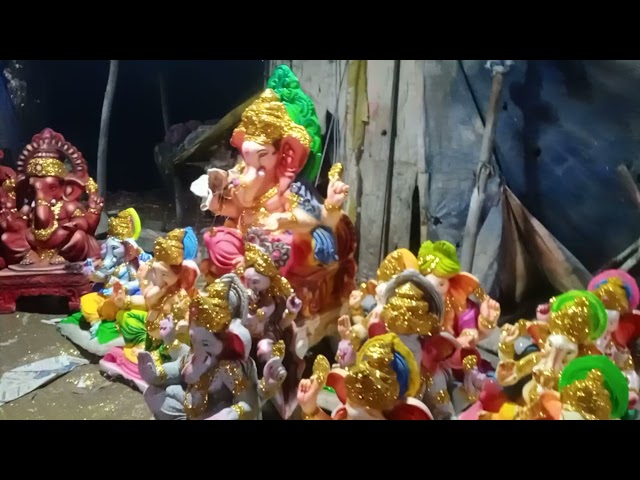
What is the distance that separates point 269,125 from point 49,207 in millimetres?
1265

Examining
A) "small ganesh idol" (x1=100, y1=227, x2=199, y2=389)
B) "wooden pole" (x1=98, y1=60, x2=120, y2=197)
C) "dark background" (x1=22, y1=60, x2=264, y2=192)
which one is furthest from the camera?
"wooden pole" (x1=98, y1=60, x2=120, y2=197)

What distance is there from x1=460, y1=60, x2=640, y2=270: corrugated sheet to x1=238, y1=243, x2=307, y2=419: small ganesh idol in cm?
109

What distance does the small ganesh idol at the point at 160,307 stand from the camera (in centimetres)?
201

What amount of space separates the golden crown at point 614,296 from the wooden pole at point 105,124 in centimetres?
255

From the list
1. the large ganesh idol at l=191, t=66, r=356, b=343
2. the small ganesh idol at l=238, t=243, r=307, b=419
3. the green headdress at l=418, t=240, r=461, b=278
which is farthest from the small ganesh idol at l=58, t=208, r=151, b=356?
the green headdress at l=418, t=240, r=461, b=278

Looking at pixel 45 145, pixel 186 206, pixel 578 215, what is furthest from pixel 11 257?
pixel 578 215

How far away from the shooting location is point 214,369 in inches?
67.1

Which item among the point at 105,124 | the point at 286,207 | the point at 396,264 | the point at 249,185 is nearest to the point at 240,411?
the point at 396,264

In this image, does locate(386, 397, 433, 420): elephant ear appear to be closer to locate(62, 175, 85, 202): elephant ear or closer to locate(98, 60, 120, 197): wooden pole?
locate(62, 175, 85, 202): elephant ear

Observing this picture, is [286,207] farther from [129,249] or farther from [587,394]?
[587,394]

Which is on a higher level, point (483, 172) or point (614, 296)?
point (483, 172)

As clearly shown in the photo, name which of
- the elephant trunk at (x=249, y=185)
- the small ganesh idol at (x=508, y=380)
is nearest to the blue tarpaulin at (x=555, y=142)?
the small ganesh idol at (x=508, y=380)

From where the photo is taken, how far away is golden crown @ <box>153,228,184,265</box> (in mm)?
2154

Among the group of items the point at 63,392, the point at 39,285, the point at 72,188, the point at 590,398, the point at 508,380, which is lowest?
the point at 63,392
